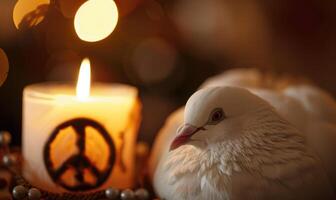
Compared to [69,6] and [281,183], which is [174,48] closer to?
[69,6]

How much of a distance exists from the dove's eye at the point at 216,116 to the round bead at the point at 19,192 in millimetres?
245

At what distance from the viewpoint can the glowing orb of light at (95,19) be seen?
0.71 meters

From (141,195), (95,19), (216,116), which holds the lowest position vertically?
(141,195)

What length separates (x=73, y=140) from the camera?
26.4 inches

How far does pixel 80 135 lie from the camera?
67 centimetres

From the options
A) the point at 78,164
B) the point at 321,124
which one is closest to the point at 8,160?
the point at 78,164

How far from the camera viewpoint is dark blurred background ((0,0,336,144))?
1.14 meters

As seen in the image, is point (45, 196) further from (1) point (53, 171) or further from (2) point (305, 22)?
(2) point (305, 22)

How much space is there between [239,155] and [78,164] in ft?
0.75

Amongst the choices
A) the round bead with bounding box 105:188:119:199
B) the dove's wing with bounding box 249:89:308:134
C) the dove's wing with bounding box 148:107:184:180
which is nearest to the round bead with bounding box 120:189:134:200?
the round bead with bounding box 105:188:119:199

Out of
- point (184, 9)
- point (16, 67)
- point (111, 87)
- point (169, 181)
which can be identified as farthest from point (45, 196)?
point (184, 9)

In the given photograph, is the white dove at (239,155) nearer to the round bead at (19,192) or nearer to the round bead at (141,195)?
the round bead at (141,195)

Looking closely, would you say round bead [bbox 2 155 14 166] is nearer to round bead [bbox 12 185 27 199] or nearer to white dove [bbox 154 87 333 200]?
round bead [bbox 12 185 27 199]

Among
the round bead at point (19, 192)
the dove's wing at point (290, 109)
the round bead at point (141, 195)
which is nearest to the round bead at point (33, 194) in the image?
the round bead at point (19, 192)
